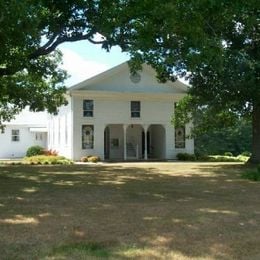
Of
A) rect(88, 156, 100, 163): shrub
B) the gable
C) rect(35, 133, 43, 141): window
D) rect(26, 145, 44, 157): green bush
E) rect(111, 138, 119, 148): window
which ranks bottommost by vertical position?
rect(88, 156, 100, 163): shrub

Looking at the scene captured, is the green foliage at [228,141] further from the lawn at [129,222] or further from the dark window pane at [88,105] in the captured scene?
the lawn at [129,222]

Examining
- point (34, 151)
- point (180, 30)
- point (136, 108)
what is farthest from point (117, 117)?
point (180, 30)

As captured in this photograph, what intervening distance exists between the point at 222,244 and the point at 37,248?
280cm

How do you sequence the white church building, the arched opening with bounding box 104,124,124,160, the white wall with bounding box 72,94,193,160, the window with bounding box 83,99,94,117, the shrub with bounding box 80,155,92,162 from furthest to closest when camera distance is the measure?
the arched opening with bounding box 104,124,124,160 < the window with bounding box 83,99,94,117 < the white church building < the white wall with bounding box 72,94,193,160 < the shrub with bounding box 80,155,92,162

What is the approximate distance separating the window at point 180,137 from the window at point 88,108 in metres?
6.76

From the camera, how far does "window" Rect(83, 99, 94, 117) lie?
38.2 m

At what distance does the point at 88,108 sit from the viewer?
126 feet

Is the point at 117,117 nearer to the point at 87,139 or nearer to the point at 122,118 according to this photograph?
the point at 122,118

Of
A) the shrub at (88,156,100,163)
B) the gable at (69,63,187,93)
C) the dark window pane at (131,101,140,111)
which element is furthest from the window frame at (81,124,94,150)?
the dark window pane at (131,101,140,111)

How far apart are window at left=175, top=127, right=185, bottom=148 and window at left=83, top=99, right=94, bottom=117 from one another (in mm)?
6760

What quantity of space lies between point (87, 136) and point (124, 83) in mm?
4969

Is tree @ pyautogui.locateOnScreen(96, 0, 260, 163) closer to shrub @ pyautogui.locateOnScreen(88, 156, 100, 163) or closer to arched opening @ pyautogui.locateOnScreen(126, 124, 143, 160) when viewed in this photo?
shrub @ pyautogui.locateOnScreen(88, 156, 100, 163)

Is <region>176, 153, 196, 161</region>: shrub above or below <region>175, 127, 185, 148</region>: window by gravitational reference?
below

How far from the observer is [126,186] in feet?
52.8
